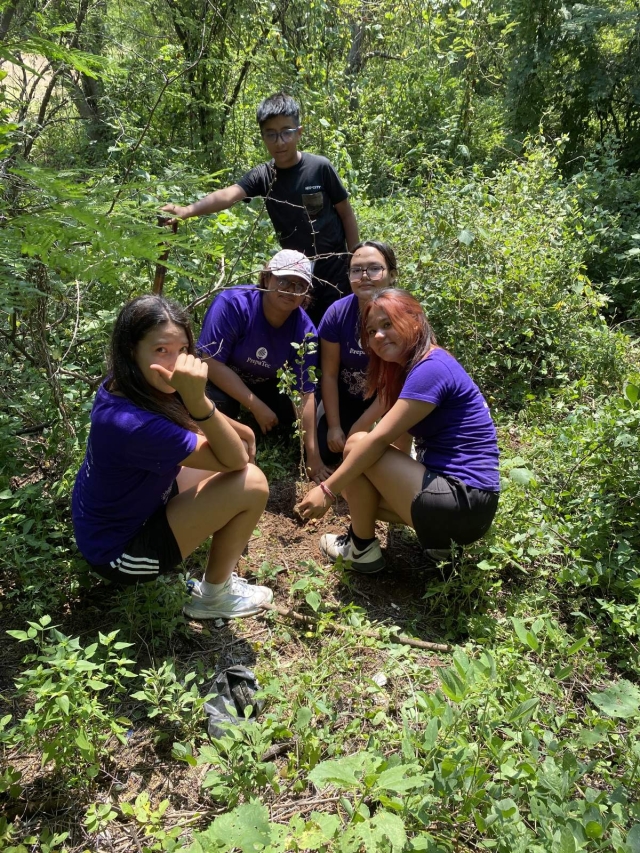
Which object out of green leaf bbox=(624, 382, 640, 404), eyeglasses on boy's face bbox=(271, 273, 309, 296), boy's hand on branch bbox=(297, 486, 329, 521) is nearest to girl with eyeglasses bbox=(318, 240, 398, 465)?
eyeglasses on boy's face bbox=(271, 273, 309, 296)

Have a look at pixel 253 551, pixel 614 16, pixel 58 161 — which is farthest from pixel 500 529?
pixel 614 16

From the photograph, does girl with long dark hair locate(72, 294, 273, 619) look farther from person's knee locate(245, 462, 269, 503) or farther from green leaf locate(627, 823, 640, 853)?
green leaf locate(627, 823, 640, 853)

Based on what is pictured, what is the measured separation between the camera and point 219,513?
2.30 m

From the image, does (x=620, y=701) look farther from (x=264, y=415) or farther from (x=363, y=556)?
(x=264, y=415)

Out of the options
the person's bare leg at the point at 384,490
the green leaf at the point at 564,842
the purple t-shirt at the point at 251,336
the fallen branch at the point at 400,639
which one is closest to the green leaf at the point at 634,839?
the green leaf at the point at 564,842

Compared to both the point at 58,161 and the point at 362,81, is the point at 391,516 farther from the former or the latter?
the point at 362,81

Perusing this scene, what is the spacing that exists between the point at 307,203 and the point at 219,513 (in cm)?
216

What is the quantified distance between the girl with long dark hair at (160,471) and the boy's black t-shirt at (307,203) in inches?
64.8

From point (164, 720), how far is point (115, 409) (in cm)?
105

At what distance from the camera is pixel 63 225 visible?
1.53m

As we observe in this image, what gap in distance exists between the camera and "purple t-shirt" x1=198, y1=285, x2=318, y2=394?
3262 mm

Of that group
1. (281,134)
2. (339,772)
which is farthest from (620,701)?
(281,134)

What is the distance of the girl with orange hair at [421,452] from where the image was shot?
2.46m

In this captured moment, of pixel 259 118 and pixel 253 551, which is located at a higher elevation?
pixel 259 118
